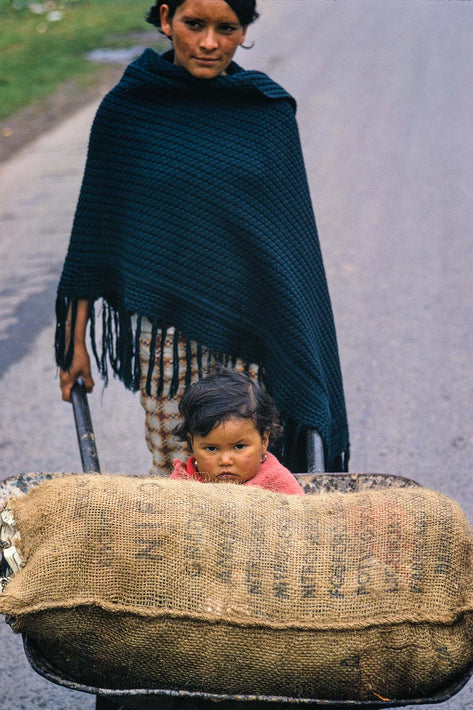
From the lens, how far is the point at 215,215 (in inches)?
105

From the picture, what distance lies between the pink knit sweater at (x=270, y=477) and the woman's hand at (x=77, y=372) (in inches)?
24.5

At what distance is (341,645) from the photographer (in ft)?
5.39

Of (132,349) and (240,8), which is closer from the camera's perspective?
(240,8)

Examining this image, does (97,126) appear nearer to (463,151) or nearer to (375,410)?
(375,410)

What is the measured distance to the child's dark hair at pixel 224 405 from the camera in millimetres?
2273

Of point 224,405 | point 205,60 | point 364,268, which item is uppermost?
point 205,60

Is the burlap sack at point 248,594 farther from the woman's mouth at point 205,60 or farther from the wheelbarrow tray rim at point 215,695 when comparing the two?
the woman's mouth at point 205,60

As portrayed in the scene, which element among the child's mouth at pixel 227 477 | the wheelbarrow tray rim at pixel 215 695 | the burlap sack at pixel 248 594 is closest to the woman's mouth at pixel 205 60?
Answer: the child's mouth at pixel 227 477

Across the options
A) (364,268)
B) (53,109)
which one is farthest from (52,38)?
(364,268)

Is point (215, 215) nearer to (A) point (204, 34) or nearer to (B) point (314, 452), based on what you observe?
(A) point (204, 34)

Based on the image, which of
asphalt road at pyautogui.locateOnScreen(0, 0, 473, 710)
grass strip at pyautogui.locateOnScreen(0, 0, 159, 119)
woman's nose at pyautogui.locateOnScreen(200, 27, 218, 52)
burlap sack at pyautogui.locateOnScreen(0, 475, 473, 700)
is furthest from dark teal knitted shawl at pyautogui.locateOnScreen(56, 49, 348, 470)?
grass strip at pyautogui.locateOnScreen(0, 0, 159, 119)

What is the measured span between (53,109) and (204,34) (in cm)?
750

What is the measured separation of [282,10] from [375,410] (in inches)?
464

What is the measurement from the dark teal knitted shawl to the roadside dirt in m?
5.87
